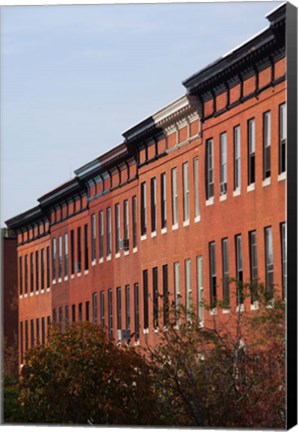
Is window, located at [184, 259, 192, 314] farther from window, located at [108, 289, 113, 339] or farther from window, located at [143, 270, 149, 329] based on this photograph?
window, located at [108, 289, 113, 339]

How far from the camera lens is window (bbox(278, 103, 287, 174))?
128 ft

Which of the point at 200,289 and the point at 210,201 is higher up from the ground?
the point at 210,201

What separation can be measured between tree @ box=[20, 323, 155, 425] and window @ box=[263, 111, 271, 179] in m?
5.64

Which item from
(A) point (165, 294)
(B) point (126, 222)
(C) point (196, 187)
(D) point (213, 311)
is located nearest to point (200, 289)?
(D) point (213, 311)

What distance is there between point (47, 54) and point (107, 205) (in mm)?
4017

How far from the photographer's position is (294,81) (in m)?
38.7

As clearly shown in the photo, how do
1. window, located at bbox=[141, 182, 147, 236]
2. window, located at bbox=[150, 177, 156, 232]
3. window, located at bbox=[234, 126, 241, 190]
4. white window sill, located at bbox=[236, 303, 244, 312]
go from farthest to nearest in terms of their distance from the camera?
1. window, located at bbox=[141, 182, 147, 236]
2. window, located at bbox=[150, 177, 156, 232]
3. window, located at bbox=[234, 126, 241, 190]
4. white window sill, located at bbox=[236, 303, 244, 312]

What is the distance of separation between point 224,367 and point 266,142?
4.91 meters

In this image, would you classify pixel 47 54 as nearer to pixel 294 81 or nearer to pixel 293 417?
pixel 294 81

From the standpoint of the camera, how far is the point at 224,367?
4059cm

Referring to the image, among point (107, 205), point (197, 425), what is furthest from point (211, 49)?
point (197, 425)

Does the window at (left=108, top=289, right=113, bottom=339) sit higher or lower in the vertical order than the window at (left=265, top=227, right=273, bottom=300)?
lower

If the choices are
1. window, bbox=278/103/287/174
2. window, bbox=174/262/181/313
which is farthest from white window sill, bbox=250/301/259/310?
window, bbox=278/103/287/174

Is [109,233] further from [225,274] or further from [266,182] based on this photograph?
[266,182]
